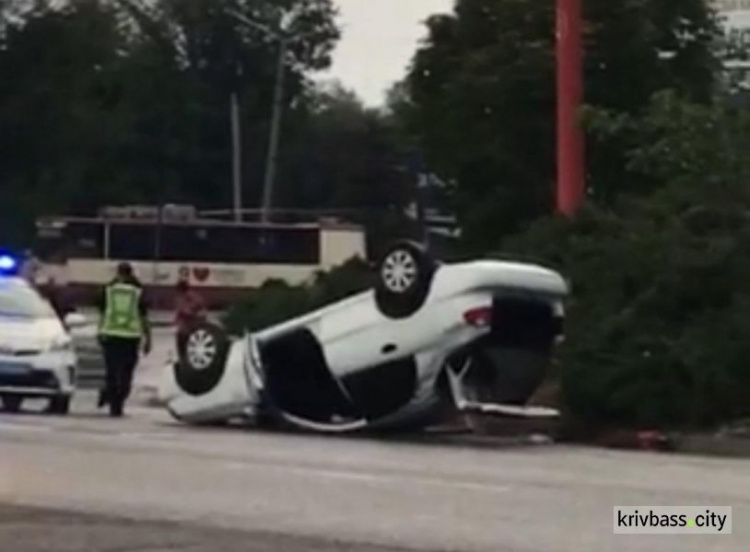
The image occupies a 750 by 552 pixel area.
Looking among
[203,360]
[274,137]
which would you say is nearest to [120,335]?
[203,360]

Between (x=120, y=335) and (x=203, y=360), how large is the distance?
2.53 meters

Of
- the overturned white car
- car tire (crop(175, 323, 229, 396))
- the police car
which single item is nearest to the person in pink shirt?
the police car

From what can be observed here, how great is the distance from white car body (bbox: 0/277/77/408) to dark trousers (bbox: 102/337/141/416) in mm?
604

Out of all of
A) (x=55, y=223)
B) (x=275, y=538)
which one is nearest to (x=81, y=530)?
(x=275, y=538)

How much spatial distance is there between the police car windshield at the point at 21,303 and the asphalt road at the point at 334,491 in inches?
194

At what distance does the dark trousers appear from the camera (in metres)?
26.5

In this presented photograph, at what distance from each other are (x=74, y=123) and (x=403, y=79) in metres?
Result: 33.1

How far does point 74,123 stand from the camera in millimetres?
79000

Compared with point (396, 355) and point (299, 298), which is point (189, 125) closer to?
point (299, 298)

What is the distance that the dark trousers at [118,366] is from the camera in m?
26.5

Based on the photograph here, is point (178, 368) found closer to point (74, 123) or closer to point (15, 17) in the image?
point (15, 17)

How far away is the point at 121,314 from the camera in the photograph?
26516mm

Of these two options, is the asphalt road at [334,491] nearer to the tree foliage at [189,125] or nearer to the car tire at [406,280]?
the car tire at [406,280]

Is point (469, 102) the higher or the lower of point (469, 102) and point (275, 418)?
the higher
